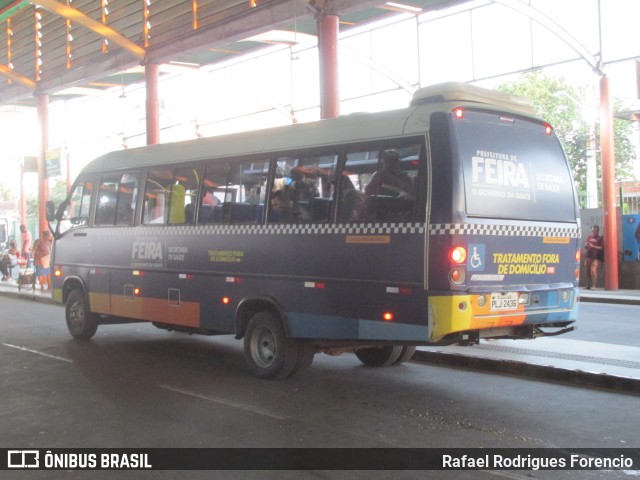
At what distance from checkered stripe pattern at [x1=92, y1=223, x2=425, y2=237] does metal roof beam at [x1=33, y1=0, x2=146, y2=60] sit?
12063mm

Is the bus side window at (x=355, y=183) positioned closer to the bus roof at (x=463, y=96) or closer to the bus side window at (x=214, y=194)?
the bus roof at (x=463, y=96)

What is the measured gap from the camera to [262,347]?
8.38 m

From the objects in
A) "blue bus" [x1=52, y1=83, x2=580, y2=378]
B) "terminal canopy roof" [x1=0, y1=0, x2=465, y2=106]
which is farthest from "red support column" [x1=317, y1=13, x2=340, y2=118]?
"blue bus" [x1=52, y1=83, x2=580, y2=378]

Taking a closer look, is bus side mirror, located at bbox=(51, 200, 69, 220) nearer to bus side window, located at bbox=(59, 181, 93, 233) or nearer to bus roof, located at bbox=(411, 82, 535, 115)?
bus side window, located at bbox=(59, 181, 93, 233)

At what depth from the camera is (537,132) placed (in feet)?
24.8

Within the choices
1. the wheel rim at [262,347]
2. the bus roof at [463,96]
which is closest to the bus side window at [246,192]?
the wheel rim at [262,347]

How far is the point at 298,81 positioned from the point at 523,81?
415 inches

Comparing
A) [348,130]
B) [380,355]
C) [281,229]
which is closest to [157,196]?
[281,229]

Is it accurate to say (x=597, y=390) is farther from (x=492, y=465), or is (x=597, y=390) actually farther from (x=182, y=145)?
(x=182, y=145)

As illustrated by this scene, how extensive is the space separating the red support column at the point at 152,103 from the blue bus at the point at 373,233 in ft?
39.9

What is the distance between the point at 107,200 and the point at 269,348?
14.5 feet

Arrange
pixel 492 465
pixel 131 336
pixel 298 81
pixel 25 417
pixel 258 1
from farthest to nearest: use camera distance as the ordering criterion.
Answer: pixel 298 81, pixel 258 1, pixel 131 336, pixel 25 417, pixel 492 465

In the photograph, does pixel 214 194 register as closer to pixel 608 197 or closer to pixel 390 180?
pixel 390 180

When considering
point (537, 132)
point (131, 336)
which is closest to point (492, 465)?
point (537, 132)
